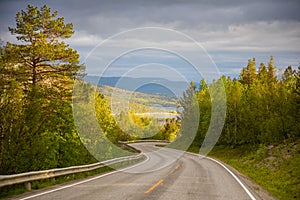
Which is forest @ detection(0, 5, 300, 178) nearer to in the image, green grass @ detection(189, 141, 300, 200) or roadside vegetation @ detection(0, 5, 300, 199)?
roadside vegetation @ detection(0, 5, 300, 199)

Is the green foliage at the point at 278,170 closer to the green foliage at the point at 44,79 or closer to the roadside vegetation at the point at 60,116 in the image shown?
the roadside vegetation at the point at 60,116

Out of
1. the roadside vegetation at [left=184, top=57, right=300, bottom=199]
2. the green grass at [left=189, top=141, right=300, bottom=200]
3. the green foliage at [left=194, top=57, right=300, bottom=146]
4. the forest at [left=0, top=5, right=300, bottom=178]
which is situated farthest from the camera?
the green foliage at [left=194, top=57, right=300, bottom=146]

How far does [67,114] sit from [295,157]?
19.1 meters

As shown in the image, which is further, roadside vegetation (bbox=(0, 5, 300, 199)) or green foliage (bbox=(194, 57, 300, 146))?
green foliage (bbox=(194, 57, 300, 146))

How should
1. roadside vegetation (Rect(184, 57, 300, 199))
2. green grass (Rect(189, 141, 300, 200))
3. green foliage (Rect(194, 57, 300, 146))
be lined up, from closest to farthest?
green grass (Rect(189, 141, 300, 200)), roadside vegetation (Rect(184, 57, 300, 199)), green foliage (Rect(194, 57, 300, 146))

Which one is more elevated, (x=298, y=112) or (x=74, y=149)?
(x=298, y=112)

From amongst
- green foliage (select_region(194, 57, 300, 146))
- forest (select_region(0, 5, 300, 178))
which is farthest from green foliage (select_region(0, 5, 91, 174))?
green foliage (select_region(194, 57, 300, 146))

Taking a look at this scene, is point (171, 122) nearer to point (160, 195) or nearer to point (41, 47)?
point (41, 47)

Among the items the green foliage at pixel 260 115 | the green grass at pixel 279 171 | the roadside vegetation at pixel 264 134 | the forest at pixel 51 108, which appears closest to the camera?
the forest at pixel 51 108

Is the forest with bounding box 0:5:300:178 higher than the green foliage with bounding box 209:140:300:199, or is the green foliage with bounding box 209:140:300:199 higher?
the forest with bounding box 0:5:300:178

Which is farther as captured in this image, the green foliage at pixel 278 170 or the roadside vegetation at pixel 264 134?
the roadside vegetation at pixel 264 134

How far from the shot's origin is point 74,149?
96.8 ft

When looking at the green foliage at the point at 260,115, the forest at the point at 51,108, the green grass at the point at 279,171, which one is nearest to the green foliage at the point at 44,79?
the forest at the point at 51,108

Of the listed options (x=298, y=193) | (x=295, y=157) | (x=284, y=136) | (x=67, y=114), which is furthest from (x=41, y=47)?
(x=284, y=136)
